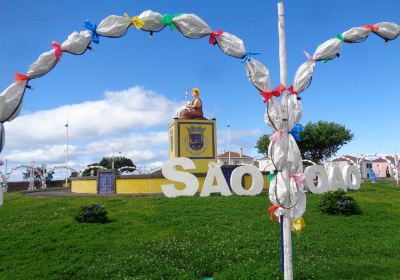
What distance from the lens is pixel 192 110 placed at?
81.3 feet

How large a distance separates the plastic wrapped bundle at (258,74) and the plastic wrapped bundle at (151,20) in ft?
6.35

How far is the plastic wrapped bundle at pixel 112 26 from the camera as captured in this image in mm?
7195

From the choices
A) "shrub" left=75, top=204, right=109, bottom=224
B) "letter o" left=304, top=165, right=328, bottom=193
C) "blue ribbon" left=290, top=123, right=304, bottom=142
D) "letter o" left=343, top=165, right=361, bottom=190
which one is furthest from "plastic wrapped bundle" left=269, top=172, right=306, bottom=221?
"letter o" left=343, top=165, right=361, bottom=190

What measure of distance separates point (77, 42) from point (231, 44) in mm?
2976

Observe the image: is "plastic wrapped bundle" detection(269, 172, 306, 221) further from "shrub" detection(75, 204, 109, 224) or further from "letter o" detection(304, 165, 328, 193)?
"letter o" detection(304, 165, 328, 193)

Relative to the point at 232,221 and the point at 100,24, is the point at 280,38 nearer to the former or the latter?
the point at 100,24

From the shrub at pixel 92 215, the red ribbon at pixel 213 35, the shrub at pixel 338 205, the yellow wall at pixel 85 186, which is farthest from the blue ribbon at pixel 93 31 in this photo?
the yellow wall at pixel 85 186

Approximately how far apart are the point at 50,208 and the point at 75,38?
12.0 m

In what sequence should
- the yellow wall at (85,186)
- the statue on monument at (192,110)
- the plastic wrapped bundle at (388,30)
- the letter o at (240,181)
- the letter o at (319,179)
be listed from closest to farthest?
the plastic wrapped bundle at (388,30)
the letter o at (240,181)
the letter o at (319,179)
the statue on monument at (192,110)
the yellow wall at (85,186)

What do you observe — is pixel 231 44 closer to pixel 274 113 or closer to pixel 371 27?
pixel 274 113

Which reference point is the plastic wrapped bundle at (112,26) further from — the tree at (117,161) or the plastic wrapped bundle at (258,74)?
the tree at (117,161)

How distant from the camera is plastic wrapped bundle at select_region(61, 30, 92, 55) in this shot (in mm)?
7066

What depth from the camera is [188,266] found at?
9.16 m

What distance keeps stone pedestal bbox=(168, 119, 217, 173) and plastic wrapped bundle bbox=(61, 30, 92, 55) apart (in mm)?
16610
